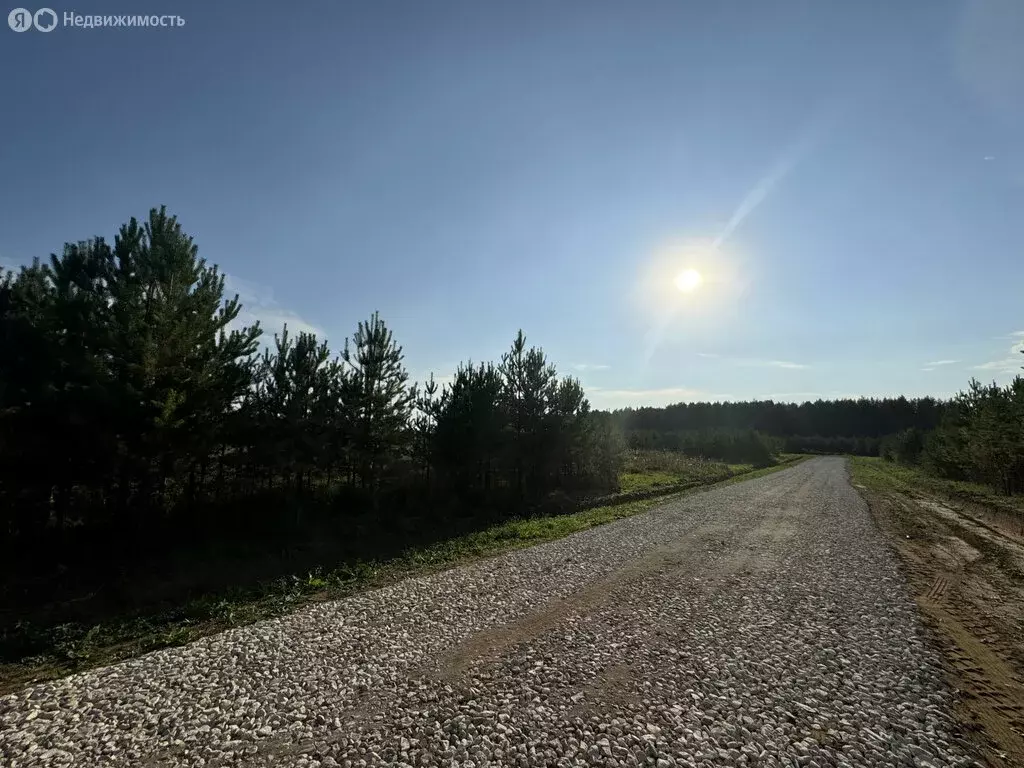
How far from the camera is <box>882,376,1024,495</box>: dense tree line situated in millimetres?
29277

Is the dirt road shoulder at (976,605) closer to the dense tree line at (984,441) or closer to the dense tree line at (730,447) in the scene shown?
the dense tree line at (984,441)

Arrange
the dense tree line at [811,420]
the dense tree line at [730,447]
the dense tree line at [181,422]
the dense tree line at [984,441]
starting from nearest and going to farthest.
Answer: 1. the dense tree line at [181,422]
2. the dense tree line at [984,441]
3. the dense tree line at [730,447]
4. the dense tree line at [811,420]

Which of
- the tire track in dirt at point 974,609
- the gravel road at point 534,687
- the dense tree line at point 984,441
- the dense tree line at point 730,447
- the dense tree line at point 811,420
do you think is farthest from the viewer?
the dense tree line at point 811,420

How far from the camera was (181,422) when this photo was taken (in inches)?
629

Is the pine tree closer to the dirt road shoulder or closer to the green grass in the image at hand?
the dirt road shoulder

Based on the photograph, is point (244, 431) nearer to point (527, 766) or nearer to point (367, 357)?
point (367, 357)

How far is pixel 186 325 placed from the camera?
16625 millimetres

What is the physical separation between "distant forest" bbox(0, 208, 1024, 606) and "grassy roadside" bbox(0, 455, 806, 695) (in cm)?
435

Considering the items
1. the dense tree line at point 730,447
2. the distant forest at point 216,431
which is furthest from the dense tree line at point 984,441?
the dense tree line at point 730,447

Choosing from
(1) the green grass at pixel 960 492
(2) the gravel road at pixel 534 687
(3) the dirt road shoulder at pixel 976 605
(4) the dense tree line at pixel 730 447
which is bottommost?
(1) the green grass at pixel 960 492

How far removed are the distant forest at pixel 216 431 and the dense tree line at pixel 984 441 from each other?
272 mm

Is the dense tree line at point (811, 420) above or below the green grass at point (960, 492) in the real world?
above

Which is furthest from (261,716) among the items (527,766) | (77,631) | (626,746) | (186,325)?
(186,325)

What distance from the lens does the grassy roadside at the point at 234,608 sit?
27.3 feet
